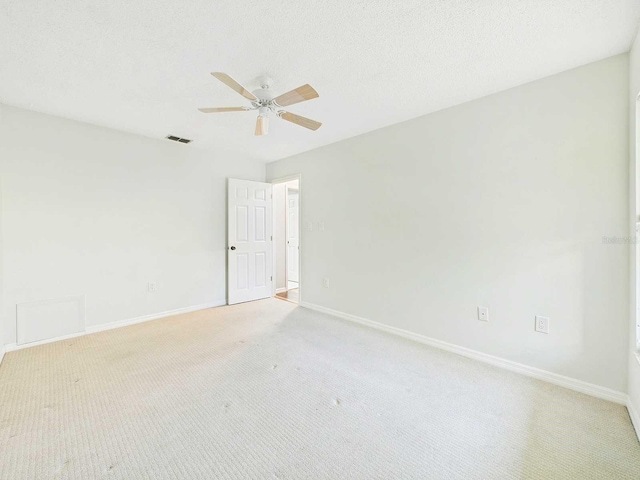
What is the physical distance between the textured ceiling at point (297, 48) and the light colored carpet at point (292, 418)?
2.31m

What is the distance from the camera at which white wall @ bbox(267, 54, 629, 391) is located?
76.2 inches

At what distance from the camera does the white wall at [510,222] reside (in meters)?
1.93

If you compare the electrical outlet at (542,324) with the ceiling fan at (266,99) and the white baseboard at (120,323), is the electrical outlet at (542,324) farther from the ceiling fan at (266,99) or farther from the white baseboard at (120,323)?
the white baseboard at (120,323)

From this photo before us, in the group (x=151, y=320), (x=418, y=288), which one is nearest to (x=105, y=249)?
(x=151, y=320)

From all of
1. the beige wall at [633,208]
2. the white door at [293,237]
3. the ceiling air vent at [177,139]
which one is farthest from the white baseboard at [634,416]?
the white door at [293,237]

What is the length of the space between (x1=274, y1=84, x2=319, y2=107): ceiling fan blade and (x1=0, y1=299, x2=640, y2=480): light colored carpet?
80.6 inches

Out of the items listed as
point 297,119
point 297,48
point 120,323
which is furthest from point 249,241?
point 297,48

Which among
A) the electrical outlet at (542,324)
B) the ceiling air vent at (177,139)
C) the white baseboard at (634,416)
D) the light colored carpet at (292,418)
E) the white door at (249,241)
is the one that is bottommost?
the light colored carpet at (292,418)

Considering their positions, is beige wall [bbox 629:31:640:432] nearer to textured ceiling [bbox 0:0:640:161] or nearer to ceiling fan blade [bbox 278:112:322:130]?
textured ceiling [bbox 0:0:640:161]

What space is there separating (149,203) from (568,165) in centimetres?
426

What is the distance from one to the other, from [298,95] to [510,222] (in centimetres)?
196

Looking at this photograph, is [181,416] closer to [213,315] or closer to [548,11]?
[213,315]

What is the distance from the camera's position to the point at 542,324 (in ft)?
7.19

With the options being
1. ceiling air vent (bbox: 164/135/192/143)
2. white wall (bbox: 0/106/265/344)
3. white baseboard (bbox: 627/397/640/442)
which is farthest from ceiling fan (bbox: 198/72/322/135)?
white baseboard (bbox: 627/397/640/442)
